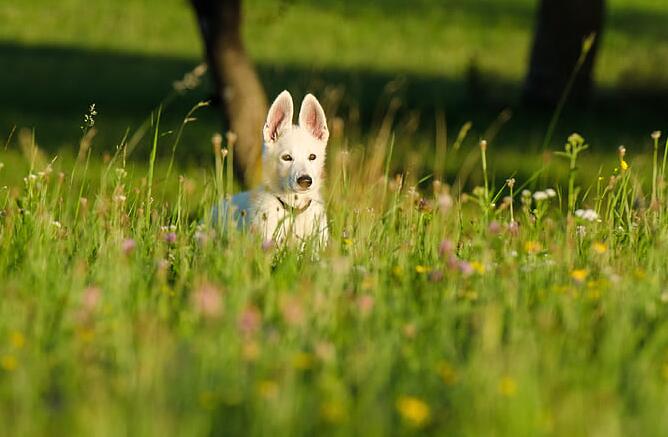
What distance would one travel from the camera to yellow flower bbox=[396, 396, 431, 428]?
336 cm

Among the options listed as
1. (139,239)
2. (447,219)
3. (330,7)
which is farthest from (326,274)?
(330,7)

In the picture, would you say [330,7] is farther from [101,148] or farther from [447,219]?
[447,219]

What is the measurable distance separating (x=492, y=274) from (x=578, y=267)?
26.6 inches

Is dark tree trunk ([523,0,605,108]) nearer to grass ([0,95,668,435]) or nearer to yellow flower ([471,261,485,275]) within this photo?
grass ([0,95,668,435])

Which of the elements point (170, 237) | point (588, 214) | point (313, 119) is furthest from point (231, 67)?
point (588, 214)

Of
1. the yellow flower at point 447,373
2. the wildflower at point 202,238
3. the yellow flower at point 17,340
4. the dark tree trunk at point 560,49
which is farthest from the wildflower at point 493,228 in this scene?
the dark tree trunk at point 560,49

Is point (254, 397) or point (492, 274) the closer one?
point (254, 397)

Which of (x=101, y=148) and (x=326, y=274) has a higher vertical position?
(x=101, y=148)

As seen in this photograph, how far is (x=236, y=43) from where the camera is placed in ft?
49.3

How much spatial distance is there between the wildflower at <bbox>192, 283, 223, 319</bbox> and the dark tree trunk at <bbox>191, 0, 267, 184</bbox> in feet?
33.4

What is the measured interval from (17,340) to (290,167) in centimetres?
297

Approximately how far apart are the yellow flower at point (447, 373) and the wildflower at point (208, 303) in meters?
0.75

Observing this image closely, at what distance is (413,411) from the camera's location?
3.36 metres

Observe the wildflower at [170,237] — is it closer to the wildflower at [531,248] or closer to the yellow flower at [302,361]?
the wildflower at [531,248]
